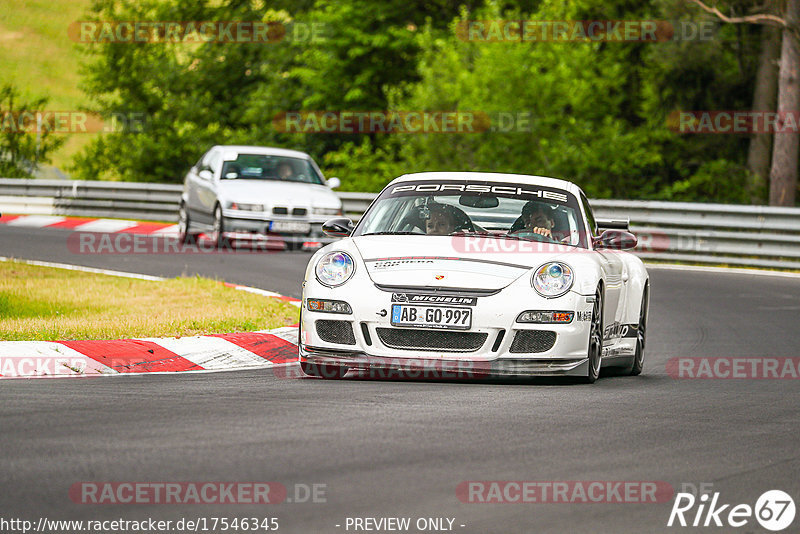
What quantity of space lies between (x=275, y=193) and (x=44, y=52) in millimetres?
127799

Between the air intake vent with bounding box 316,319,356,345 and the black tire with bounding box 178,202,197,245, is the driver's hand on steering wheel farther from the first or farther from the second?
the black tire with bounding box 178,202,197,245

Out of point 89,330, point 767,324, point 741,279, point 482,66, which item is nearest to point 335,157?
point 482,66

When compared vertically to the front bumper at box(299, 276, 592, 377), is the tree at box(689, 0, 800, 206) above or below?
above

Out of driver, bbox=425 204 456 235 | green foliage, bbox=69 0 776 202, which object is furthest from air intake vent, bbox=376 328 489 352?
green foliage, bbox=69 0 776 202

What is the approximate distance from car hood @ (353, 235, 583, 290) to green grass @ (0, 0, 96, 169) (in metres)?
105

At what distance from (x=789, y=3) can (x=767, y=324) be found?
49.6ft

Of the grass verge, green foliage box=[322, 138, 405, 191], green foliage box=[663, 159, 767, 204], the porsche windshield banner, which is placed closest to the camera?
the porsche windshield banner

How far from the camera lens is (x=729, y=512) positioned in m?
5.26

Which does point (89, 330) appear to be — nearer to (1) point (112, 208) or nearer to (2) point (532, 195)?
(2) point (532, 195)

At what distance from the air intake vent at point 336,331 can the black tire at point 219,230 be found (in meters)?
12.3

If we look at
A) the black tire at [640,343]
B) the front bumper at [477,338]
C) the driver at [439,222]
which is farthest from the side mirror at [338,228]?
the black tire at [640,343]

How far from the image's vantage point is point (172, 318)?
38.0 feet

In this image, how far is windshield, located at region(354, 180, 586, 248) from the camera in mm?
9539

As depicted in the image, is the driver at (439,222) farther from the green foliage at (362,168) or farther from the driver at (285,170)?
the green foliage at (362,168)
